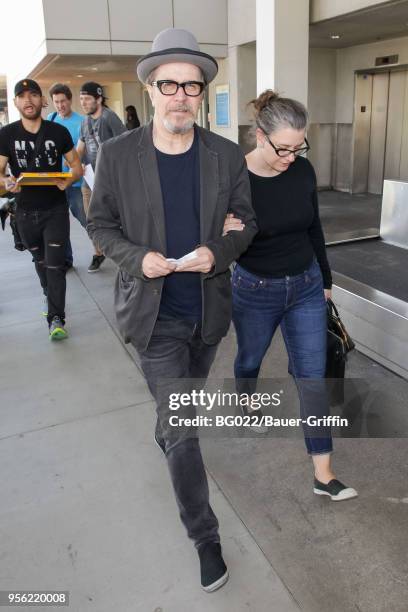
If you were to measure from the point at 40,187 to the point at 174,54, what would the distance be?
2711mm

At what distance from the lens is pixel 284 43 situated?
764cm

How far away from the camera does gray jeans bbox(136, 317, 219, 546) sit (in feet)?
6.77

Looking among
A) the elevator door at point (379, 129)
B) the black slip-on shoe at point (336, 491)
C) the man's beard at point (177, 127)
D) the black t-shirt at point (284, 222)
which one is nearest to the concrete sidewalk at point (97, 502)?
the black slip-on shoe at point (336, 491)

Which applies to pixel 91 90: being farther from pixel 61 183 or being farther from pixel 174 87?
pixel 174 87

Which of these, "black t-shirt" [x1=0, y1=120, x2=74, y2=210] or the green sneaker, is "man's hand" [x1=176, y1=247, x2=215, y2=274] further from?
the green sneaker

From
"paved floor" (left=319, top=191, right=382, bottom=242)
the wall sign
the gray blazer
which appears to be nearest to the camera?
the gray blazer

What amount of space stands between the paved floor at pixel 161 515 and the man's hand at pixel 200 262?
123cm

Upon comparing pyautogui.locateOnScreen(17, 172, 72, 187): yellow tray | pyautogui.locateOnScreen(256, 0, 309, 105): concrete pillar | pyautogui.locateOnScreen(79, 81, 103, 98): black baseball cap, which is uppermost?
pyautogui.locateOnScreen(256, 0, 309, 105): concrete pillar

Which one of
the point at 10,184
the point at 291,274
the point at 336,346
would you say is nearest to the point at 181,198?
the point at 291,274

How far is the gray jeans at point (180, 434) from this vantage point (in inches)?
81.2

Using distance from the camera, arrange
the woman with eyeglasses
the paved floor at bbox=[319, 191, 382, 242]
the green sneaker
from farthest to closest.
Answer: the paved floor at bbox=[319, 191, 382, 242] → the green sneaker → the woman with eyeglasses

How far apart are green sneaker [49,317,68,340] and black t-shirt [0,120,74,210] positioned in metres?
0.99

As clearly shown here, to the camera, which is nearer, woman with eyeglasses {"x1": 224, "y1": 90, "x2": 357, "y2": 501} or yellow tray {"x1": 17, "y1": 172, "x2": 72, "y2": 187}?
woman with eyeglasses {"x1": 224, "y1": 90, "x2": 357, "y2": 501}

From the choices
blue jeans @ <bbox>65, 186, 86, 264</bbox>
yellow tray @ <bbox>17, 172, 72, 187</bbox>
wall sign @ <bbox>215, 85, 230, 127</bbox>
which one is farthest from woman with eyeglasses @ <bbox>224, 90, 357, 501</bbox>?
wall sign @ <bbox>215, 85, 230, 127</bbox>
